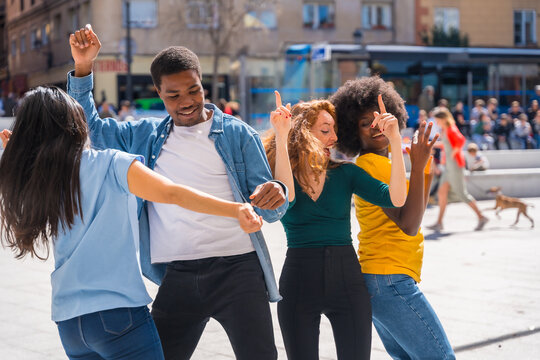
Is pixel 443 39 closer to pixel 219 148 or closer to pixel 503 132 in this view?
pixel 503 132

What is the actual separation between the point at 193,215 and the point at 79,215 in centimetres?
62

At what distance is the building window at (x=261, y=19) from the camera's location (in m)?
36.5

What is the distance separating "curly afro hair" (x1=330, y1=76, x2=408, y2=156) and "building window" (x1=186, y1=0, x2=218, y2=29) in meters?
31.7

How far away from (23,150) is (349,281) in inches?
55.6

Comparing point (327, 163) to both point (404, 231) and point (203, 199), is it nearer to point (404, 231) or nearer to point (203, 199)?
point (404, 231)

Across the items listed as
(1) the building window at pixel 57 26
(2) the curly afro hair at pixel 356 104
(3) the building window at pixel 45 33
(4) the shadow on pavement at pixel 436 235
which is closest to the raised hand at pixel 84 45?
(2) the curly afro hair at pixel 356 104

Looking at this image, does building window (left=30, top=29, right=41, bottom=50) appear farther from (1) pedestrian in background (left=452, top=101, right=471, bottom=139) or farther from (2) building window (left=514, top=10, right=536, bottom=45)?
(1) pedestrian in background (left=452, top=101, right=471, bottom=139)

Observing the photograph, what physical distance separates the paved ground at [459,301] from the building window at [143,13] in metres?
26.8

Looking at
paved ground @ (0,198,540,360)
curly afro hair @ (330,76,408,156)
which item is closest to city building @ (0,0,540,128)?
paved ground @ (0,198,540,360)

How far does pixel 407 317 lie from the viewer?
334 cm

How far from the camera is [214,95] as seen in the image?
34.4 metres

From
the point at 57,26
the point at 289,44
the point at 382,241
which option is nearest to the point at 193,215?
the point at 382,241

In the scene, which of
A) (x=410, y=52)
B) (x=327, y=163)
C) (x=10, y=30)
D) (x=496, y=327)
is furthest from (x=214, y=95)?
(x=327, y=163)

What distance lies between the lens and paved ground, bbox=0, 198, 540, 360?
5520mm
